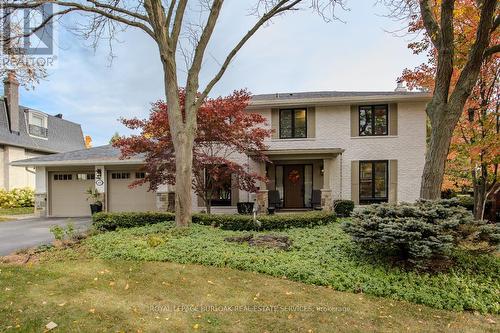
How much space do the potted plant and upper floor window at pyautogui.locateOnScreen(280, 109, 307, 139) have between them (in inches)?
345

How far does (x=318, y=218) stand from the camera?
29.8ft

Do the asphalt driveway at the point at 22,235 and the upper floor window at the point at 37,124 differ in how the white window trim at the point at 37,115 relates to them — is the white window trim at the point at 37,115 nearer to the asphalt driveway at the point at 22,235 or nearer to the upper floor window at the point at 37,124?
the upper floor window at the point at 37,124

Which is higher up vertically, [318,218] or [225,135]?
[225,135]

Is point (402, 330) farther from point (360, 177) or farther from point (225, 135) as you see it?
point (360, 177)

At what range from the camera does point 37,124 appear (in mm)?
20469

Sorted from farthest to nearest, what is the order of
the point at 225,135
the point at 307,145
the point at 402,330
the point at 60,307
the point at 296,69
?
the point at 296,69 < the point at 307,145 < the point at 225,135 < the point at 60,307 < the point at 402,330

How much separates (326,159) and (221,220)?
5208 mm

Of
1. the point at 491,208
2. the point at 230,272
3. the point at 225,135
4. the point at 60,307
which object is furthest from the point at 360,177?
the point at 60,307

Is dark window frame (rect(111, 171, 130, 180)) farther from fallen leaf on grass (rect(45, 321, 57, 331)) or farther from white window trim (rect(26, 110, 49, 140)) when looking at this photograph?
fallen leaf on grass (rect(45, 321, 57, 331))

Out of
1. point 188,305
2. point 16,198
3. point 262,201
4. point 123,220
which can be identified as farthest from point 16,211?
point 188,305

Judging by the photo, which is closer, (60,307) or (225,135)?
(60,307)

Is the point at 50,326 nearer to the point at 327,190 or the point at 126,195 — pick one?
Result: the point at 327,190

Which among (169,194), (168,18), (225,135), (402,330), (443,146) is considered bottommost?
(402,330)

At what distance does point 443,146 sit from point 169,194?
9.78 m
